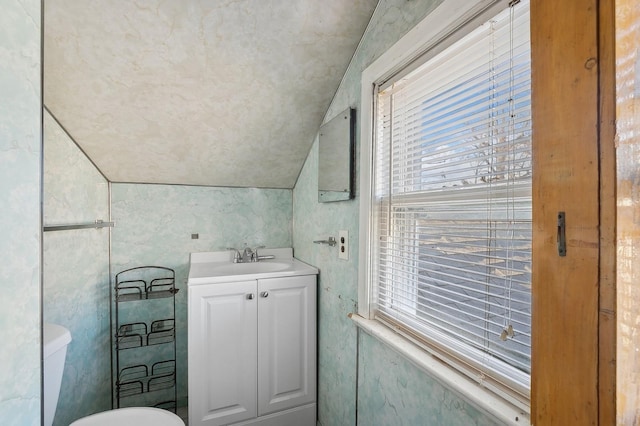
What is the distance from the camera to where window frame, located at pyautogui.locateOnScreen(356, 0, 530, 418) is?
0.80 meters

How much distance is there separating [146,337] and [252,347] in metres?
0.86

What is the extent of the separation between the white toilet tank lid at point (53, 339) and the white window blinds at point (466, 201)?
121 cm

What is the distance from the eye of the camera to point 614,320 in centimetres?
35

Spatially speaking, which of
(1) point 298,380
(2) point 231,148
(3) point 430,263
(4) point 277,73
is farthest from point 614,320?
(2) point 231,148

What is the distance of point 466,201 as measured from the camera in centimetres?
88

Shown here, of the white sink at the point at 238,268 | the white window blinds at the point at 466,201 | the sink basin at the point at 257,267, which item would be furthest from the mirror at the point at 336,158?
the sink basin at the point at 257,267

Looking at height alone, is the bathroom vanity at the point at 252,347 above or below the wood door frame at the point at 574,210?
below

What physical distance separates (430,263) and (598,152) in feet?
2.21

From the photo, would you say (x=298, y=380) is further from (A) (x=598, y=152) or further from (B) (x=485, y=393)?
(A) (x=598, y=152)

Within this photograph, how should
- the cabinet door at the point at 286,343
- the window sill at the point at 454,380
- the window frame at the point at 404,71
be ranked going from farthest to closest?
the cabinet door at the point at 286,343, the window frame at the point at 404,71, the window sill at the point at 454,380

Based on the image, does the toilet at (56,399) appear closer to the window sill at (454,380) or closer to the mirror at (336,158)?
the window sill at (454,380)

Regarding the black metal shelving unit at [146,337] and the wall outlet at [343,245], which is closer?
the wall outlet at [343,245]

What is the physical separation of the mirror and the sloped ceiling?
0.67ft

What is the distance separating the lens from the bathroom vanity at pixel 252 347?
5.24 ft
